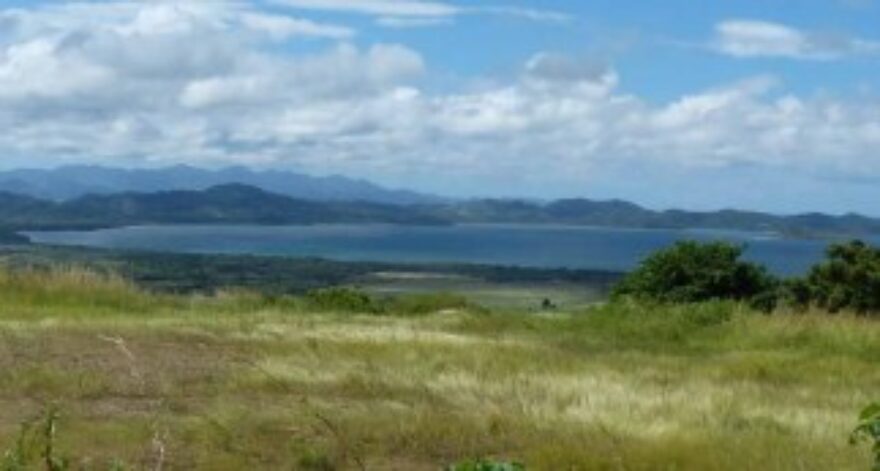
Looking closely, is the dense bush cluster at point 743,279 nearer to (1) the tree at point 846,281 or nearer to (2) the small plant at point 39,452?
(1) the tree at point 846,281

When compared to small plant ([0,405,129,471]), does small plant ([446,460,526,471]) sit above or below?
above

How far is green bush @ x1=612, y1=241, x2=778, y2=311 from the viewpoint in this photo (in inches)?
1232

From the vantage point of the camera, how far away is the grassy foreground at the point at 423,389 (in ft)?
29.9

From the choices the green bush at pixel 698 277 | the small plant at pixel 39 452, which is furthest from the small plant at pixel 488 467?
the green bush at pixel 698 277


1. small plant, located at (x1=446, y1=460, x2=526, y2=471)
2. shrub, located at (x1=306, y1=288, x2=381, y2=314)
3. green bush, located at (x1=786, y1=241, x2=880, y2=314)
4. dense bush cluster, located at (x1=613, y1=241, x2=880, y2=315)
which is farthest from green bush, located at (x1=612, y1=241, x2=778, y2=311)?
small plant, located at (x1=446, y1=460, x2=526, y2=471)

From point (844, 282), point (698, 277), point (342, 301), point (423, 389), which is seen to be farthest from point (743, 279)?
point (423, 389)

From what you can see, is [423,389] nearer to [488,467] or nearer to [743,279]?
[488,467]

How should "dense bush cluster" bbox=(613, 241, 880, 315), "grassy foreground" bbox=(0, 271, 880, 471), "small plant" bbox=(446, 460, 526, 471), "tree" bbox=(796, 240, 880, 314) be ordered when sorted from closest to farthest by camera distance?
"small plant" bbox=(446, 460, 526, 471)
"grassy foreground" bbox=(0, 271, 880, 471)
"tree" bbox=(796, 240, 880, 314)
"dense bush cluster" bbox=(613, 241, 880, 315)

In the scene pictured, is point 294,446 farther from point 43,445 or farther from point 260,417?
point 43,445

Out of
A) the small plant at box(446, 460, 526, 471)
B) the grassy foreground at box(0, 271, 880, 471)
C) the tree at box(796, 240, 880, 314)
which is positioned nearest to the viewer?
the small plant at box(446, 460, 526, 471)

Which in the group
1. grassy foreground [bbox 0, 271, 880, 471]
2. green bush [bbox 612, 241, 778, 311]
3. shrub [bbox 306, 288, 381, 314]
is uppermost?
green bush [bbox 612, 241, 778, 311]

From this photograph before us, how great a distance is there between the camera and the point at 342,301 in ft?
83.3

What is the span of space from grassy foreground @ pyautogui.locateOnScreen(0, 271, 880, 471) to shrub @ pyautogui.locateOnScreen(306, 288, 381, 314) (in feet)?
13.0

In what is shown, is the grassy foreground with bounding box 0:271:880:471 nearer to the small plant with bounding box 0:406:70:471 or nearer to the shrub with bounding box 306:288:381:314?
the small plant with bounding box 0:406:70:471
